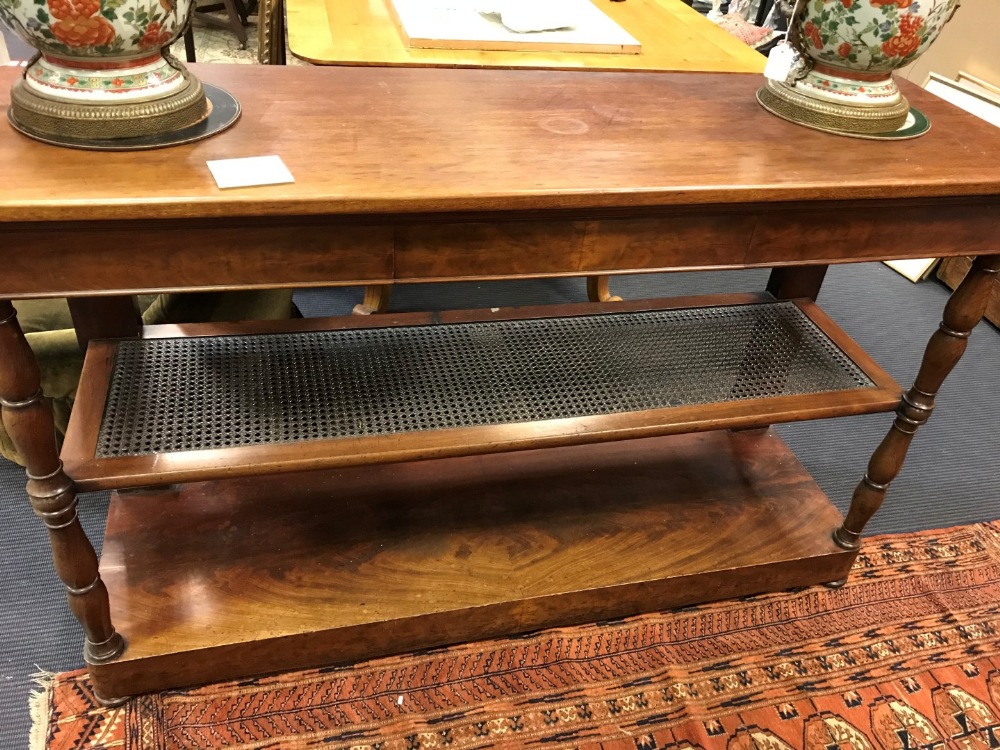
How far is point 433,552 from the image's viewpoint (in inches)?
55.2

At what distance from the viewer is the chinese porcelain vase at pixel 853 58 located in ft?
3.33

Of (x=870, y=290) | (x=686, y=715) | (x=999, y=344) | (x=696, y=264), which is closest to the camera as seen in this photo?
(x=696, y=264)

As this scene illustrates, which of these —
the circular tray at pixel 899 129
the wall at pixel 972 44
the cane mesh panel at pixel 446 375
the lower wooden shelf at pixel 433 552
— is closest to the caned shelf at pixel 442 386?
the cane mesh panel at pixel 446 375

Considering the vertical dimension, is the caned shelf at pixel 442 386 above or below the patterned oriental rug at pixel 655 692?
above

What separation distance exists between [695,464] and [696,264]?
712mm

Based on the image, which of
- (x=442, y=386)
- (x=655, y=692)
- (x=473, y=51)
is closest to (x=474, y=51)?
(x=473, y=51)

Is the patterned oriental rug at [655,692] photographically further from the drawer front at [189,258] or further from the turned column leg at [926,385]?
the drawer front at [189,258]

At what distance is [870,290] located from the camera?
257 centimetres

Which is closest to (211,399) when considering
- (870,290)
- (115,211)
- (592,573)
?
(115,211)

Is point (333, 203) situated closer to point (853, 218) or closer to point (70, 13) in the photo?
point (70, 13)

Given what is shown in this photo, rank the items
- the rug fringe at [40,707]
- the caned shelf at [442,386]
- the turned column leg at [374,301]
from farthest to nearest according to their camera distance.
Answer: the turned column leg at [374,301] → the rug fringe at [40,707] → the caned shelf at [442,386]

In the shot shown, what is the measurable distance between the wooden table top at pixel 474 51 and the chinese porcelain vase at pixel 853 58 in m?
0.58

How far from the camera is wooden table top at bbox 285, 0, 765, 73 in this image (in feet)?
5.23

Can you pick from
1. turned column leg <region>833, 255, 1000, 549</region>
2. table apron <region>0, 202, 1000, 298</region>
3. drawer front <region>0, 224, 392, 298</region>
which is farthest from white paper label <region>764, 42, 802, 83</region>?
drawer front <region>0, 224, 392, 298</region>
